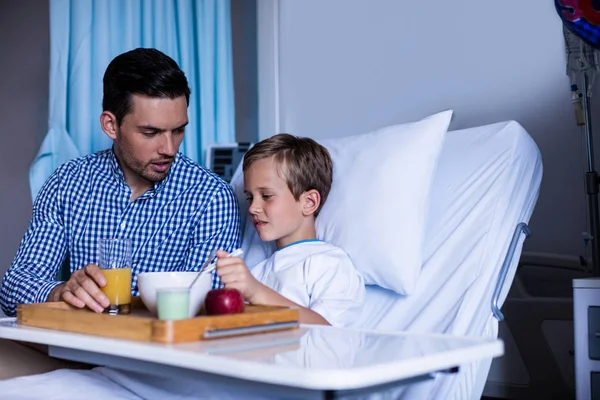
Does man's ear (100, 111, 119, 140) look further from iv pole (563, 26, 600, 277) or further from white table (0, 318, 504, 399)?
iv pole (563, 26, 600, 277)

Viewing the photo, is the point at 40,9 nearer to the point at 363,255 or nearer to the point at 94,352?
the point at 363,255

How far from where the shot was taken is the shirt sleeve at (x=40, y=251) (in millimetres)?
1786

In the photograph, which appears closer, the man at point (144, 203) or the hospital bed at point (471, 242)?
the hospital bed at point (471, 242)

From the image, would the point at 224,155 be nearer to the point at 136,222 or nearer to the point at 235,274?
the point at 136,222

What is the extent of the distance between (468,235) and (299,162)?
429 mm

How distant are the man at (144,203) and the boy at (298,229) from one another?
0.17 meters

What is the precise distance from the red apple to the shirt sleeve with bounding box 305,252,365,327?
1.22 feet

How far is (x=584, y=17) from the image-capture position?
5.16 feet

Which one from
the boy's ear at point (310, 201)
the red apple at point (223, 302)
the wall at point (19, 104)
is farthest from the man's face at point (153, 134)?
the wall at point (19, 104)

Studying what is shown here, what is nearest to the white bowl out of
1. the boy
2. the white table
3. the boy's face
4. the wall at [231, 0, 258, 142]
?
the white table

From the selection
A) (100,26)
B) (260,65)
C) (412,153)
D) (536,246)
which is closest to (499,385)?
(536,246)

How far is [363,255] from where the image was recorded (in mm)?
1721

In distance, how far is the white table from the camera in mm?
841

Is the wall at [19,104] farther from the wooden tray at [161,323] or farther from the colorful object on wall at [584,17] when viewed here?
the colorful object on wall at [584,17]
